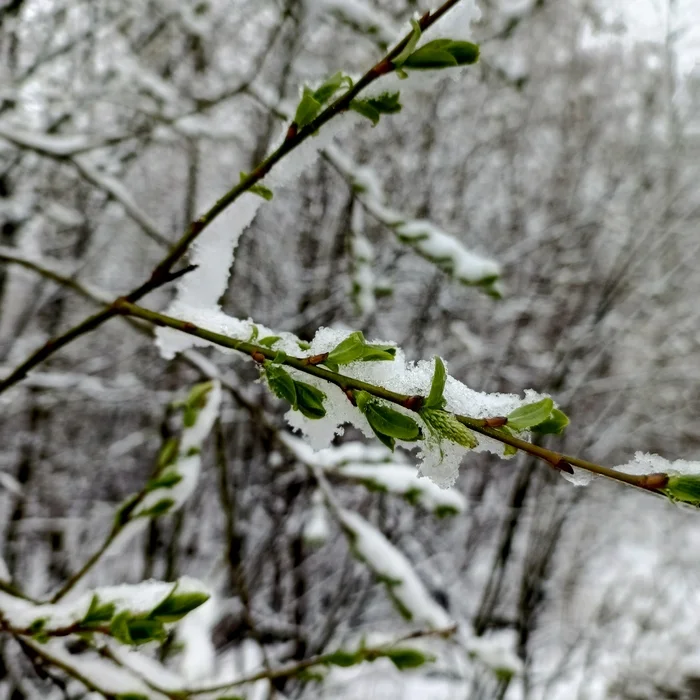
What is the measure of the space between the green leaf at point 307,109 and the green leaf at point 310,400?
0.27m

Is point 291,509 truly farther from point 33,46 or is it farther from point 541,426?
point 541,426

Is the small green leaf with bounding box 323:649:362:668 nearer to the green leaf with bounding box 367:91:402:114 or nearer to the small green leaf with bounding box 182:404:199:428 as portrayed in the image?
the small green leaf with bounding box 182:404:199:428

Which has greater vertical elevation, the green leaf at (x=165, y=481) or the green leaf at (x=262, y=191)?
the green leaf at (x=262, y=191)

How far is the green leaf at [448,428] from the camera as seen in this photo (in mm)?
433

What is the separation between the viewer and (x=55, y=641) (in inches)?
30.7

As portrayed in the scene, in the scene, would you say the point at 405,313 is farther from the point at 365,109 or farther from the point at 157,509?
the point at 365,109

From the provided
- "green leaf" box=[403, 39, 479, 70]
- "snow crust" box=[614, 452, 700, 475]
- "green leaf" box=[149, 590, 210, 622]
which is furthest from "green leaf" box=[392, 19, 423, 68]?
"green leaf" box=[149, 590, 210, 622]

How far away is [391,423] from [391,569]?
1128mm

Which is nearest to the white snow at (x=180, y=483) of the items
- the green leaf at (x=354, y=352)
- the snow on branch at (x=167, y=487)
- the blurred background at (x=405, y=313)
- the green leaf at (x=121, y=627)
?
the snow on branch at (x=167, y=487)

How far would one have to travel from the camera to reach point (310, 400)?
0.47 m

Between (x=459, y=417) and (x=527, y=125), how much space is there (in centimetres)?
645

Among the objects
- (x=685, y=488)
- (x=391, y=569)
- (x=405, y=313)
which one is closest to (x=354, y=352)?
(x=685, y=488)

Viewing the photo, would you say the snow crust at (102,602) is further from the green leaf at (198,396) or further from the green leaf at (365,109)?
the green leaf at (365,109)

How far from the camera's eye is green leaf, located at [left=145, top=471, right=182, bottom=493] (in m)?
0.93
